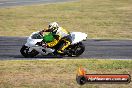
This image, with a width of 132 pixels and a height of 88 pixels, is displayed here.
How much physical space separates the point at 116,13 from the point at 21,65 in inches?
1029

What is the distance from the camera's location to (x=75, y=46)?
21359 mm

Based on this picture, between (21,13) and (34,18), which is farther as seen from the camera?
(21,13)

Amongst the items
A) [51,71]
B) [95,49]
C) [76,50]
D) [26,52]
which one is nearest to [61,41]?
[76,50]

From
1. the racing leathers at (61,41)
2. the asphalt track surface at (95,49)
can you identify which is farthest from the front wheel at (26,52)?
the racing leathers at (61,41)

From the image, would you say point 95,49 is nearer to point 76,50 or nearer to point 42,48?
point 76,50

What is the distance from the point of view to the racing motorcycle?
68.1 ft

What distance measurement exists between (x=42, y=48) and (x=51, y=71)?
3.36 m

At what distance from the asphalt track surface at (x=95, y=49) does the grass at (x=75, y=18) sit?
2687 mm

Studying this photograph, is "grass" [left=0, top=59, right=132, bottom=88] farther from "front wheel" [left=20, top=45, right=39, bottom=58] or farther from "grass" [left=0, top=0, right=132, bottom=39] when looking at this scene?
"grass" [left=0, top=0, right=132, bottom=39]

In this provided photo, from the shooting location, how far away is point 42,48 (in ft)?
68.7

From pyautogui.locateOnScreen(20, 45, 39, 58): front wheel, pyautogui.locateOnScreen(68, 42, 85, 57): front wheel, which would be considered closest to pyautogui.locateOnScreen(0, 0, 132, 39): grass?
pyautogui.locateOnScreen(68, 42, 85, 57): front wheel

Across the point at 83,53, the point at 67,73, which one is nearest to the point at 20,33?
the point at 83,53

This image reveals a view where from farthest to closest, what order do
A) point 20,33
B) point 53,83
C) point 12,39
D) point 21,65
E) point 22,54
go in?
point 20,33 < point 12,39 < point 22,54 < point 21,65 < point 53,83

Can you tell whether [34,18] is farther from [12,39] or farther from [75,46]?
[75,46]
